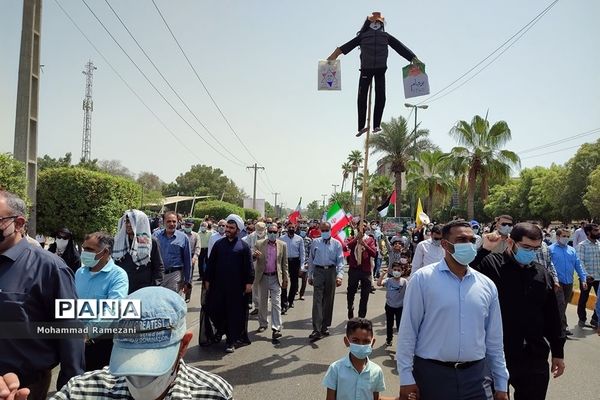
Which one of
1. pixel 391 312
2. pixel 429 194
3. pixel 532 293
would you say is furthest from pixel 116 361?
pixel 429 194

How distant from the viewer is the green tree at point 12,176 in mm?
8992

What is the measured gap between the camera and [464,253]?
3.11 meters

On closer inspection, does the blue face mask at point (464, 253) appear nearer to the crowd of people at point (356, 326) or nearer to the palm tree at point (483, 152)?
the crowd of people at point (356, 326)

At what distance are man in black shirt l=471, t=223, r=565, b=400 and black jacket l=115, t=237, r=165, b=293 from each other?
12.0ft

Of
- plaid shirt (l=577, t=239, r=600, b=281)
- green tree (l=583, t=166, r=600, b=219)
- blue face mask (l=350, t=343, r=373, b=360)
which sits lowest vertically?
blue face mask (l=350, t=343, r=373, b=360)

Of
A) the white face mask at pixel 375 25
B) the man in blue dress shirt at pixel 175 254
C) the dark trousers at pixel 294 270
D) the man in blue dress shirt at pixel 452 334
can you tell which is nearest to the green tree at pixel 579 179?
the dark trousers at pixel 294 270

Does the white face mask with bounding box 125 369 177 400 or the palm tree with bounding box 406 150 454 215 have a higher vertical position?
the palm tree with bounding box 406 150 454 215

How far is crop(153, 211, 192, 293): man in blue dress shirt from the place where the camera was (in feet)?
23.4

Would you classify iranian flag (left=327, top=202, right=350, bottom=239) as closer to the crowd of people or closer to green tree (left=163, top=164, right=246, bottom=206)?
the crowd of people

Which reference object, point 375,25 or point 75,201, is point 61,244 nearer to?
point 375,25

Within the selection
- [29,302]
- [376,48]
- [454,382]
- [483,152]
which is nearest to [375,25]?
[376,48]

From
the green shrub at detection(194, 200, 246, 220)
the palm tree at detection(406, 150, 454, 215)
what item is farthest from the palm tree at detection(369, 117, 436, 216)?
the green shrub at detection(194, 200, 246, 220)

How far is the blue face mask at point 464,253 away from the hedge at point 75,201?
13.7 meters

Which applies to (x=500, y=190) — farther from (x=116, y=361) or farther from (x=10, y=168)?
(x=116, y=361)
